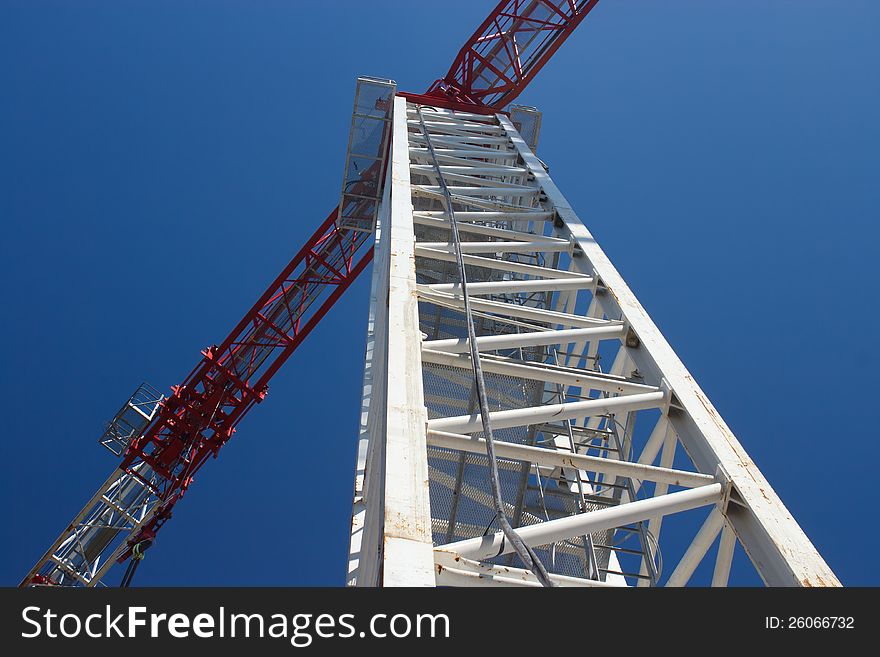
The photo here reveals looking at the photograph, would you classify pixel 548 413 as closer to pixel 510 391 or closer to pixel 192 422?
pixel 510 391

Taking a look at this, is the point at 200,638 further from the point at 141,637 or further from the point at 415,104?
the point at 415,104

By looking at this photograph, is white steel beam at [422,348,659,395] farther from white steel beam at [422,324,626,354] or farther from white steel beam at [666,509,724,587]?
white steel beam at [666,509,724,587]

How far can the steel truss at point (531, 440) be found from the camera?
5.11 m

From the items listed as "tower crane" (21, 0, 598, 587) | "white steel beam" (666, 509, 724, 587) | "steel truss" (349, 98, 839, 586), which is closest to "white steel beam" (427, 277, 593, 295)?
"steel truss" (349, 98, 839, 586)

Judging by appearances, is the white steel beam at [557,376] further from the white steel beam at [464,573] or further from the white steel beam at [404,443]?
the white steel beam at [464,573]

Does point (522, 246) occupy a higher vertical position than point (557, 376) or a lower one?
higher

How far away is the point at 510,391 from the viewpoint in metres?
9.52

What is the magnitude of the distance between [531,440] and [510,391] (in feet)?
2.89

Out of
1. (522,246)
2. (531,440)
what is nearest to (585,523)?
(531,440)

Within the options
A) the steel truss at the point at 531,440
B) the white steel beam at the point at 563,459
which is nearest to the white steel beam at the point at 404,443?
the steel truss at the point at 531,440

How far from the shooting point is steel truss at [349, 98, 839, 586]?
5.11 metres

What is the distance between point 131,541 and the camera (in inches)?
941

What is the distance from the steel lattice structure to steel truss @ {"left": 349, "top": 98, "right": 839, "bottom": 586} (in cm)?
2

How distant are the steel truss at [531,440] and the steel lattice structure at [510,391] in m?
0.02
